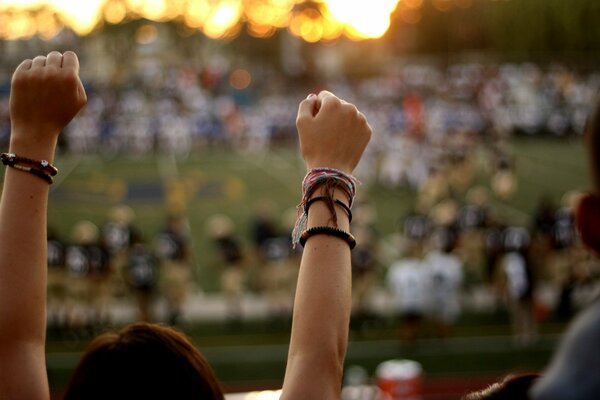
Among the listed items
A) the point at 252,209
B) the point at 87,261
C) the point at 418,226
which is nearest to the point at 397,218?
the point at 252,209

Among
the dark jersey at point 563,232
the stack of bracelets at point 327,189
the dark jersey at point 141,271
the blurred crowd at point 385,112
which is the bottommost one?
the stack of bracelets at point 327,189

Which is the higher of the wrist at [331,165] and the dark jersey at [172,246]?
the dark jersey at [172,246]

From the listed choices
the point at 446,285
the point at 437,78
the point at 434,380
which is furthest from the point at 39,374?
the point at 437,78

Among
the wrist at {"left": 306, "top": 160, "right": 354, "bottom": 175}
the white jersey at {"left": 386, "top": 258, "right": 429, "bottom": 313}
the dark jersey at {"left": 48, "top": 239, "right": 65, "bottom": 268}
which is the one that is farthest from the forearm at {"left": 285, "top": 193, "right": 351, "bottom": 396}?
the dark jersey at {"left": 48, "top": 239, "right": 65, "bottom": 268}

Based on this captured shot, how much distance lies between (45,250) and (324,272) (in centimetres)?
53

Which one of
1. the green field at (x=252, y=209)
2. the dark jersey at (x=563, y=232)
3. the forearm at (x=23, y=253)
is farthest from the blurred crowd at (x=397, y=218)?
the forearm at (x=23, y=253)

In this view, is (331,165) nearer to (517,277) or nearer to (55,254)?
(517,277)

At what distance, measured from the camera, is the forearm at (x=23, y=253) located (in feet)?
4.78

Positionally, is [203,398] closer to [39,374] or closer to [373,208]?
[39,374]

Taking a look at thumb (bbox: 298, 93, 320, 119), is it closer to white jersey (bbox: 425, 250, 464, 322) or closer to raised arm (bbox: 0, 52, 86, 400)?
raised arm (bbox: 0, 52, 86, 400)

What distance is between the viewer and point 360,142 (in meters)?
1.57

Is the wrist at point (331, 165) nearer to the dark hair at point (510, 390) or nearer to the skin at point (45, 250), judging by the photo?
the skin at point (45, 250)

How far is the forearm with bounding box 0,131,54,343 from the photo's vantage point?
146 centimetres

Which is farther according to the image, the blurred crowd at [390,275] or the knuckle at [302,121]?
the blurred crowd at [390,275]
